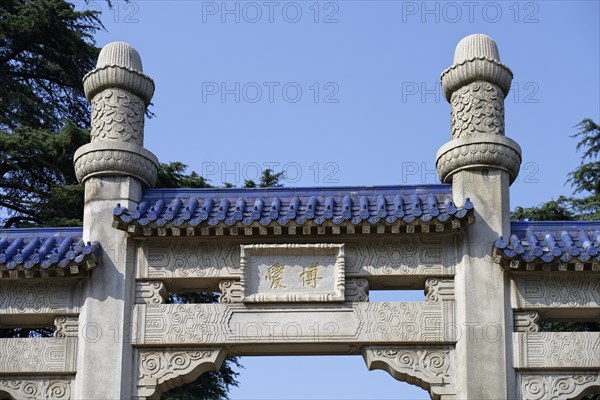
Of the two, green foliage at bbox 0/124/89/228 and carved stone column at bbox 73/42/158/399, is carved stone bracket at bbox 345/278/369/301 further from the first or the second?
green foliage at bbox 0/124/89/228

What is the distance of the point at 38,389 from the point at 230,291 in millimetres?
2050

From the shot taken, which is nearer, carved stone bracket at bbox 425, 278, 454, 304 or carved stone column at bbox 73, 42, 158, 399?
carved stone column at bbox 73, 42, 158, 399

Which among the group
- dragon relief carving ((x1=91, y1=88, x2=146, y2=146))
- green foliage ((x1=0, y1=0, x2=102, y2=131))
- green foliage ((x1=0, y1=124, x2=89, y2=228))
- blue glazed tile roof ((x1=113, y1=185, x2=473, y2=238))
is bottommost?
blue glazed tile roof ((x1=113, y1=185, x2=473, y2=238))

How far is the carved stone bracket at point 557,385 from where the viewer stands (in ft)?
35.9

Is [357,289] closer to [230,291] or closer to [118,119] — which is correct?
[230,291]

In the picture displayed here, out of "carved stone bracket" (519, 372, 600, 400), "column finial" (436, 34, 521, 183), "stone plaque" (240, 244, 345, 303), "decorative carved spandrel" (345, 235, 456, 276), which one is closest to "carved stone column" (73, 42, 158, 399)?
"stone plaque" (240, 244, 345, 303)

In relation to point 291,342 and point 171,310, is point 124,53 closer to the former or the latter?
point 171,310

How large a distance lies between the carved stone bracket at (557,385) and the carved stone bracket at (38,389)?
14.1ft

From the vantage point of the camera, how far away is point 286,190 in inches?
470

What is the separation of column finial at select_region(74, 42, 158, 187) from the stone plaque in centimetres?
149

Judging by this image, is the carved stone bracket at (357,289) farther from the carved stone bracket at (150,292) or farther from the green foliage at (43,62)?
the green foliage at (43,62)

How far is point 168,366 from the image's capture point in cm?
1123

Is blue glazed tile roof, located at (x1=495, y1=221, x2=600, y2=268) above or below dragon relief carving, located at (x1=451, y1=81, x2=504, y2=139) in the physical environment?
below

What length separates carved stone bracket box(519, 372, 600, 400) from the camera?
10.9 m
